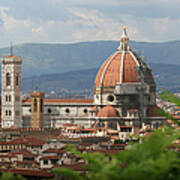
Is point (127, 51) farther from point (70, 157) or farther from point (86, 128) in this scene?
point (70, 157)

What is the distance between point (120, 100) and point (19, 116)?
16129 millimetres

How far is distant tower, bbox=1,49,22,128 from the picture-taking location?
119m

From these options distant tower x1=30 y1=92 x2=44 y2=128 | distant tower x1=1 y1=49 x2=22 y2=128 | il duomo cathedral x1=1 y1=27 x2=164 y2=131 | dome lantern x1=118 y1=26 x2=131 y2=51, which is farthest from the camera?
distant tower x1=1 y1=49 x2=22 y2=128

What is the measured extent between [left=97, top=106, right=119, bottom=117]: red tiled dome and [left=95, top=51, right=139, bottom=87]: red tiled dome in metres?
3.87

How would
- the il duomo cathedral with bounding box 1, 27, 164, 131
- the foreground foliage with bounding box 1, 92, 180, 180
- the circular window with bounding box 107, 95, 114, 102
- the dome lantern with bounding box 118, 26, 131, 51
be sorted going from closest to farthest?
the foreground foliage with bounding box 1, 92, 180, 180 → the il duomo cathedral with bounding box 1, 27, 164, 131 → the circular window with bounding box 107, 95, 114, 102 → the dome lantern with bounding box 118, 26, 131, 51

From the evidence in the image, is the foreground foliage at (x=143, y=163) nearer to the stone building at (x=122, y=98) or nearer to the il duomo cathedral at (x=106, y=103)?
the il duomo cathedral at (x=106, y=103)

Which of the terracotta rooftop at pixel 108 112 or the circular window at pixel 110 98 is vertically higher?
the circular window at pixel 110 98

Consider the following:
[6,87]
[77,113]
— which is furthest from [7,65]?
[77,113]

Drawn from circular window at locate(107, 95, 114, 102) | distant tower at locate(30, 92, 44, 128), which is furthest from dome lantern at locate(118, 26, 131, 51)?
distant tower at locate(30, 92, 44, 128)

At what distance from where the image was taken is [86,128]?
359 ft

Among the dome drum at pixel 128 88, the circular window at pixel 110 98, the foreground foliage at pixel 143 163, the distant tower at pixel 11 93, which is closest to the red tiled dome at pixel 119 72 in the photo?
the dome drum at pixel 128 88

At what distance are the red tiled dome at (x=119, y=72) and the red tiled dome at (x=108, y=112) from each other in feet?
12.7

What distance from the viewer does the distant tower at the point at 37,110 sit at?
115562 mm

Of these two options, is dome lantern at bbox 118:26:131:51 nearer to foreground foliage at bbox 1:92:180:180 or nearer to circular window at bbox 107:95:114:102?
circular window at bbox 107:95:114:102
